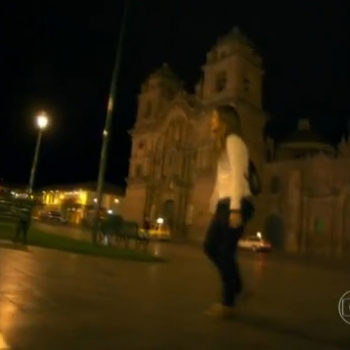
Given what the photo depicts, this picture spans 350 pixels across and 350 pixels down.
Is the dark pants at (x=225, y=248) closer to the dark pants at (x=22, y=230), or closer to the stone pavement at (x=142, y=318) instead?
the stone pavement at (x=142, y=318)

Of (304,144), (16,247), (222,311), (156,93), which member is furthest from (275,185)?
(222,311)

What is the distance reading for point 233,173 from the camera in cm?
524

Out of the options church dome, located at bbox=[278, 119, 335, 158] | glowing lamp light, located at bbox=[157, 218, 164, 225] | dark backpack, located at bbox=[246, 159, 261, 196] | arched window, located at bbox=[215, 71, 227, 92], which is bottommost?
dark backpack, located at bbox=[246, 159, 261, 196]

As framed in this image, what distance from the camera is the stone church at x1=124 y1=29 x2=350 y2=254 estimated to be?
5366 cm

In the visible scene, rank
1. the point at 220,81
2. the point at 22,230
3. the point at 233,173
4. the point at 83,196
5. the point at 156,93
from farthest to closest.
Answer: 1. the point at 83,196
2. the point at 156,93
3. the point at 220,81
4. the point at 22,230
5. the point at 233,173

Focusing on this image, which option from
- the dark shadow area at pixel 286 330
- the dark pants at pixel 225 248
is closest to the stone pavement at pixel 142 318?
the dark shadow area at pixel 286 330

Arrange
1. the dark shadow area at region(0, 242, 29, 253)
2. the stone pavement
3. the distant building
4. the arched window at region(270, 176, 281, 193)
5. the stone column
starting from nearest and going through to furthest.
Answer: the stone pavement
the dark shadow area at region(0, 242, 29, 253)
the stone column
the arched window at region(270, 176, 281, 193)
the distant building

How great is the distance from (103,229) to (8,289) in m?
14.8

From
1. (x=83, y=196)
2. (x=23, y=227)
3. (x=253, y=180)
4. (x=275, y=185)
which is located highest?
(x=275, y=185)

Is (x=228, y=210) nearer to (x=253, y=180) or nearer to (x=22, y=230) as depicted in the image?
(x=253, y=180)

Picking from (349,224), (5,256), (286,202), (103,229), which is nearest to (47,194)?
(286,202)

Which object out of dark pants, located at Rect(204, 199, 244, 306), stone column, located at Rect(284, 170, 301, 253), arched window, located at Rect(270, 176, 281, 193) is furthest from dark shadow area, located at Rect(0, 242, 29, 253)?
arched window, located at Rect(270, 176, 281, 193)

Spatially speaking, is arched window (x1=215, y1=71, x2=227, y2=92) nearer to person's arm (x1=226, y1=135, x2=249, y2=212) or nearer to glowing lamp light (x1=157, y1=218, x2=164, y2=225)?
glowing lamp light (x1=157, y1=218, x2=164, y2=225)

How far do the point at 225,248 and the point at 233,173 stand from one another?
2.35 ft
